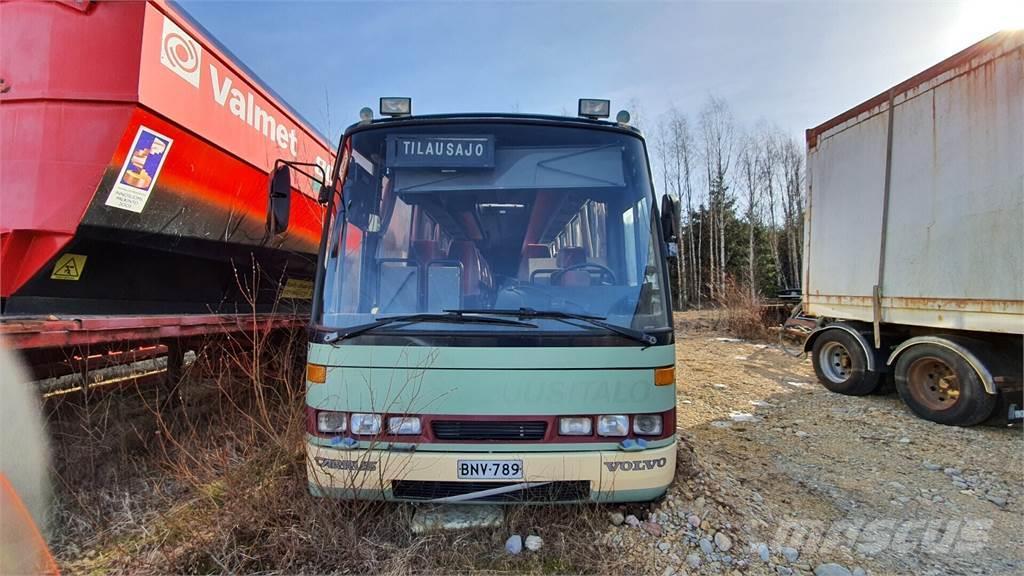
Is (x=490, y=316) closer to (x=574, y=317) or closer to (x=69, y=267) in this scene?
(x=574, y=317)

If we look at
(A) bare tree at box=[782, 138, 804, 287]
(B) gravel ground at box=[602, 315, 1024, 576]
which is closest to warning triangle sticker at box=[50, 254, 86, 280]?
(B) gravel ground at box=[602, 315, 1024, 576]

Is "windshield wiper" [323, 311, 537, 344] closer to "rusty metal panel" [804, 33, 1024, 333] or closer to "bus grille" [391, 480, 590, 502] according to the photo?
"bus grille" [391, 480, 590, 502]

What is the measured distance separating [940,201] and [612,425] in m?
5.13

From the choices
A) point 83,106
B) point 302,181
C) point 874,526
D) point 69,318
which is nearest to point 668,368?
point 874,526

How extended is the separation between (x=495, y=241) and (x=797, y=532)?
2.64 meters

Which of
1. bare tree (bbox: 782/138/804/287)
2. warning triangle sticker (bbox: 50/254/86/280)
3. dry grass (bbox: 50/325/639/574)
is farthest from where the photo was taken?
bare tree (bbox: 782/138/804/287)

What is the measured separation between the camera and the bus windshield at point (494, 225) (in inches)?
109

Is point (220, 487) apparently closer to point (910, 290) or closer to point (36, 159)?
point (36, 159)

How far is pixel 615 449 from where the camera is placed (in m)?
2.59

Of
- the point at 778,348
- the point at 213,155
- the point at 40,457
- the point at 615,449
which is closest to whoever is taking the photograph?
the point at 615,449

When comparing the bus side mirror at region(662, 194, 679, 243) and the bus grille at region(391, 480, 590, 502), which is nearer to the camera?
the bus grille at region(391, 480, 590, 502)

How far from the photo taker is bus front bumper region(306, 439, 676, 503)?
8.32 feet

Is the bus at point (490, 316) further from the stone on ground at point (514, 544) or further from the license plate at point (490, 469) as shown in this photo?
the stone on ground at point (514, 544)

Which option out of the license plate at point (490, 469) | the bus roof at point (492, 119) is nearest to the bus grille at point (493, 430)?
the license plate at point (490, 469)
